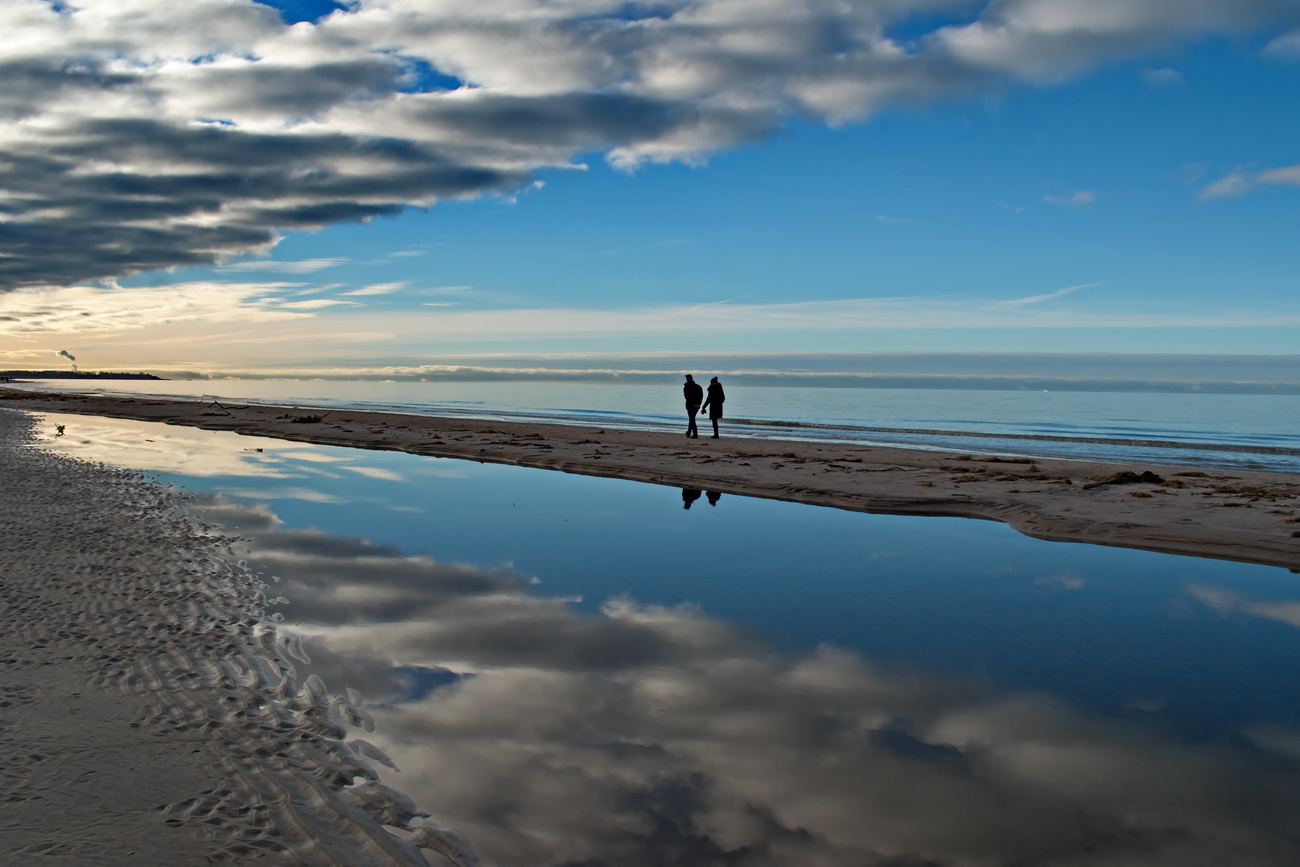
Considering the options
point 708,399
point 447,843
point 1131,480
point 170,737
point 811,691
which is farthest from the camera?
Result: point 708,399

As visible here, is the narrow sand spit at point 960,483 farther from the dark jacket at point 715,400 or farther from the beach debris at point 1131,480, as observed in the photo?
the dark jacket at point 715,400

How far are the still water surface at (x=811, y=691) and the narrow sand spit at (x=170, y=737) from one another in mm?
346

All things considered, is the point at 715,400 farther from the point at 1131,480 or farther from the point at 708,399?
the point at 1131,480

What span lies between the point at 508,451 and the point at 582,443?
433 centimetres

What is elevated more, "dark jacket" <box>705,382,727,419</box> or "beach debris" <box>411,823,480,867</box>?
"dark jacket" <box>705,382,727,419</box>

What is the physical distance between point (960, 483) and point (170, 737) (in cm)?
1738

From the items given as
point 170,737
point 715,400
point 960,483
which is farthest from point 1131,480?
point 170,737

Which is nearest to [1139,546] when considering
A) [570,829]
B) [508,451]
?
[570,829]

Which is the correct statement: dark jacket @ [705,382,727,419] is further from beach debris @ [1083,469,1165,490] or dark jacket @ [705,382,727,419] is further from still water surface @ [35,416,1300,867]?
still water surface @ [35,416,1300,867]

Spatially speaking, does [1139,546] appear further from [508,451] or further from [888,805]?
[508,451]

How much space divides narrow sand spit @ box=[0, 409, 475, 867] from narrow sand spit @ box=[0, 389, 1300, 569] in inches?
464

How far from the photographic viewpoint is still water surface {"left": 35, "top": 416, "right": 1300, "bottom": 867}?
4.69 metres

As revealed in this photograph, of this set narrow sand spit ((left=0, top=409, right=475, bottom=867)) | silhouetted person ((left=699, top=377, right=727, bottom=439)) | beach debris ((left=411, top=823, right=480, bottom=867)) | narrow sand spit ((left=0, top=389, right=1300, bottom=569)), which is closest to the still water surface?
beach debris ((left=411, top=823, right=480, bottom=867))

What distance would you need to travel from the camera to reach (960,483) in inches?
770
